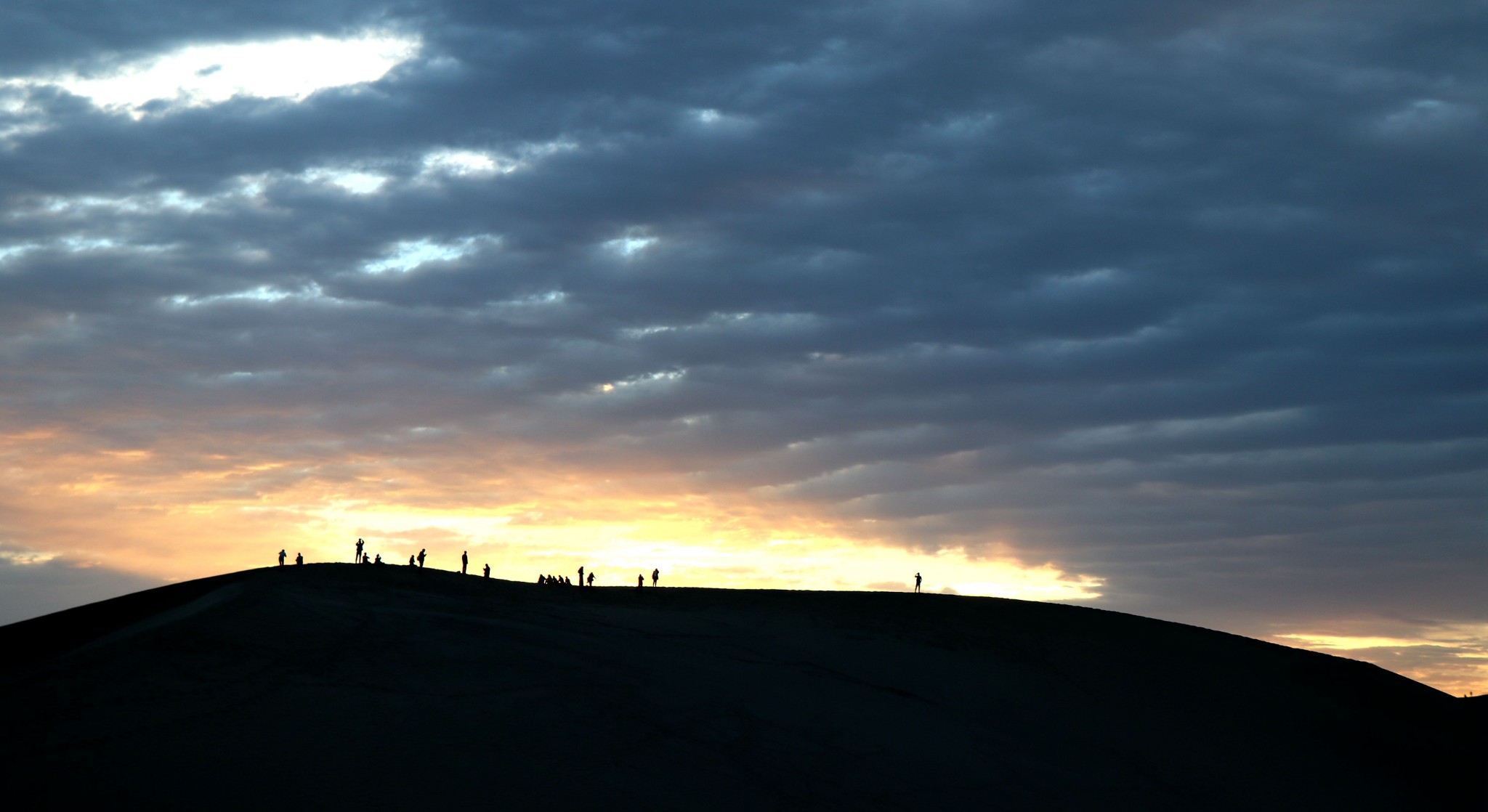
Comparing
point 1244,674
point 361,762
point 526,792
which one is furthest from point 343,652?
point 1244,674

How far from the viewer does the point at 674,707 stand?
55.0 feet

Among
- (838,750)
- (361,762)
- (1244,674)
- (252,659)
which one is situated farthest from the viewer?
(1244,674)

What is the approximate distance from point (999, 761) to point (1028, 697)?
15.0 ft

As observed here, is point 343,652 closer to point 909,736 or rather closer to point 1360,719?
point 909,736

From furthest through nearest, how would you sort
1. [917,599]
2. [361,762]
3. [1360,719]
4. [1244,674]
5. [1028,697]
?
[917,599]
[1244,674]
[1360,719]
[1028,697]
[361,762]

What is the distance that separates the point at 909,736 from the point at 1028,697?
516 centimetres

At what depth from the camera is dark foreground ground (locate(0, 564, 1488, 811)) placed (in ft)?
42.1

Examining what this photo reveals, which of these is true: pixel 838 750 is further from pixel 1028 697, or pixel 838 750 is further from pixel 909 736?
pixel 1028 697

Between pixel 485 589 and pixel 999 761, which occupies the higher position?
pixel 485 589

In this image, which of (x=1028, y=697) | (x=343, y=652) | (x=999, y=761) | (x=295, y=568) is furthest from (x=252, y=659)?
(x=1028, y=697)

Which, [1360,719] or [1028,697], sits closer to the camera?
[1028,697]

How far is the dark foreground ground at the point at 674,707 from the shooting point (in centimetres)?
1284

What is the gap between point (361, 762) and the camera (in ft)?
42.3

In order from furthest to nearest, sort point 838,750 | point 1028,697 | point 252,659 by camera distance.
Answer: point 1028,697
point 838,750
point 252,659
